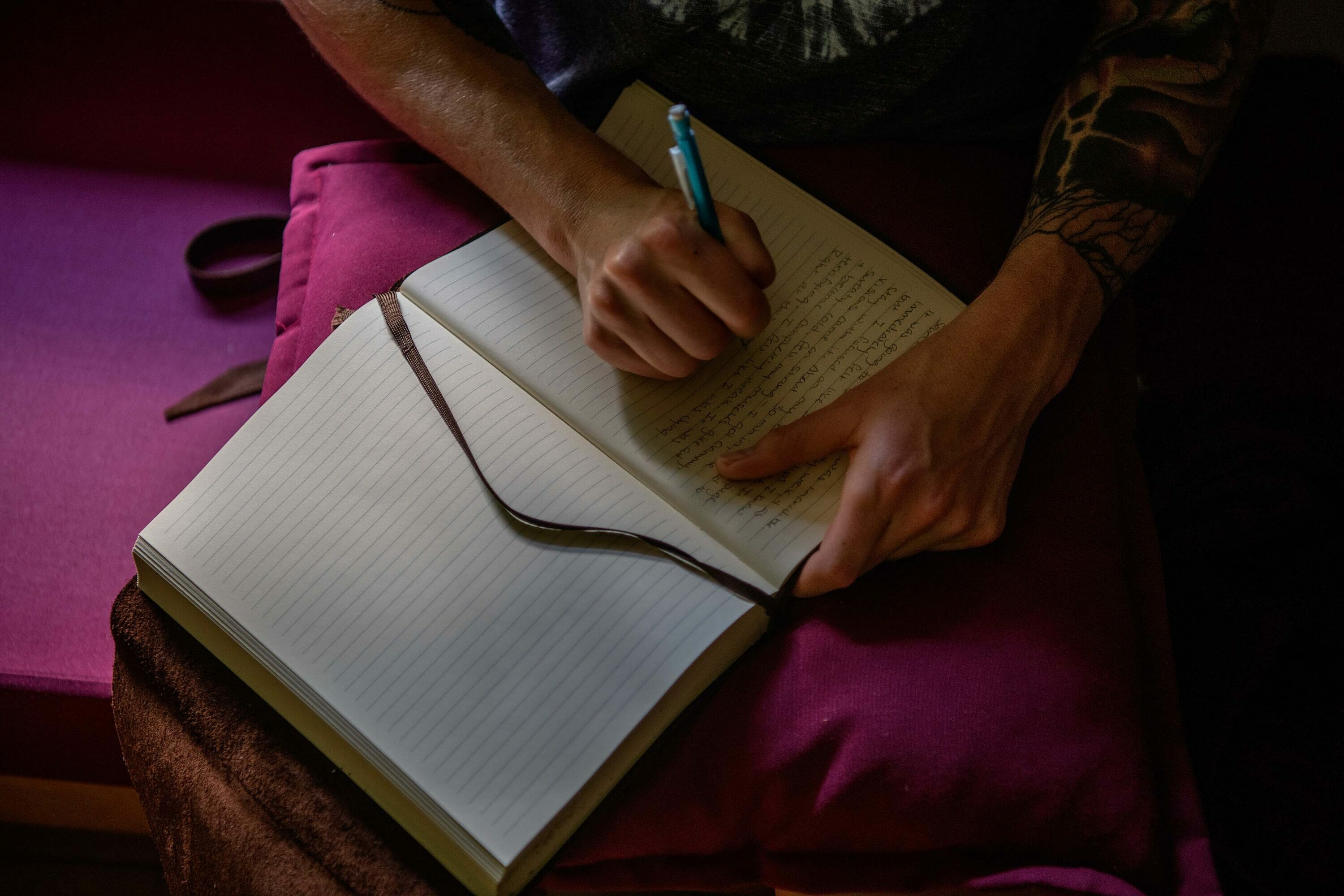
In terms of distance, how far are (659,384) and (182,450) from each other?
2.06 ft

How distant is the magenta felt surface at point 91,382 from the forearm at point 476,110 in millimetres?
409

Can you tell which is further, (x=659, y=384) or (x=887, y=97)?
(x=887, y=97)

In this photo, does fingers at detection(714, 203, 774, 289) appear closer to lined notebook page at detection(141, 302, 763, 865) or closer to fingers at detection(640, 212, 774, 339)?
fingers at detection(640, 212, 774, 339)

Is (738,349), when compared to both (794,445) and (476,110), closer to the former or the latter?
(794,445)

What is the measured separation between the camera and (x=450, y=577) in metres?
0.57

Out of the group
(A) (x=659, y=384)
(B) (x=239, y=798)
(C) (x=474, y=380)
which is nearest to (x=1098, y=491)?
(A) (x=659, y=384)

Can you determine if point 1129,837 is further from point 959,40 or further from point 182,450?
point 182,450

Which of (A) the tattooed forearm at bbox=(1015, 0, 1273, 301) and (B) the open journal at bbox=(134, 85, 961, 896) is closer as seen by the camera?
(B) the open journal at bbox=(134, 85, 961, 896)

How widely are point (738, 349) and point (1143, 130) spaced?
423 mm

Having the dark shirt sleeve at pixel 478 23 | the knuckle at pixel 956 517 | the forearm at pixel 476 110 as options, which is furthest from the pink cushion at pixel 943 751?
the dark shirt sleeve at pixel 478 23

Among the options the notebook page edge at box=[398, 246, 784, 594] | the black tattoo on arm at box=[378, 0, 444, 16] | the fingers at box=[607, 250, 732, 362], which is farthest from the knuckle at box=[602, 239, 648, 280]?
the black tattoo on arm at box=[378, 0, 444, 16]

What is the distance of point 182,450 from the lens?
0.96 meters

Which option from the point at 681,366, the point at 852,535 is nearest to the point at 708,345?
the point at 681,366

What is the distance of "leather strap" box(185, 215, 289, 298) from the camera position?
109cm
